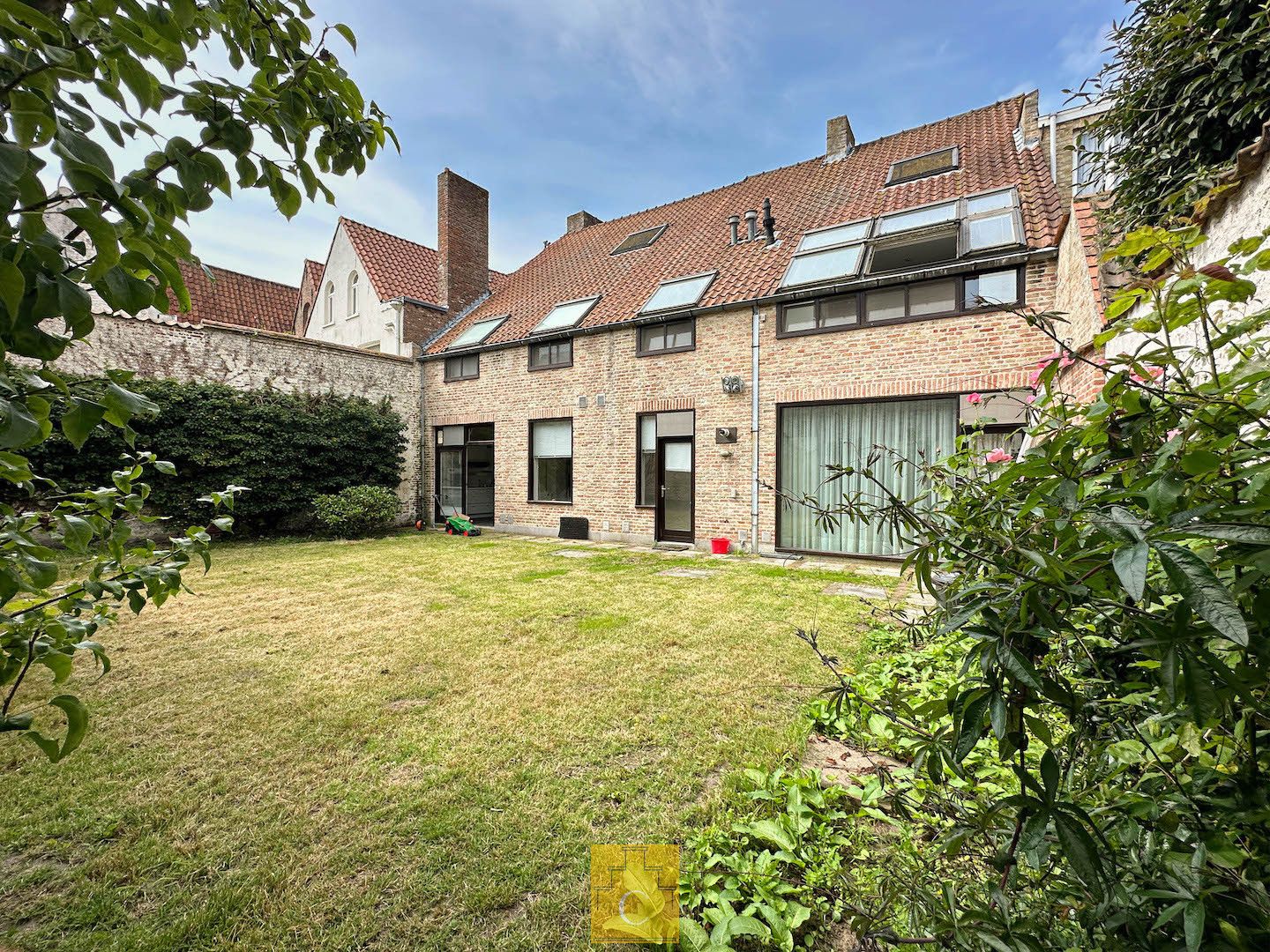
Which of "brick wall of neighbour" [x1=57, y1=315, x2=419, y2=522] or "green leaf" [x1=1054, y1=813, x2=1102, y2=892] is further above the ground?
"brick wall of neighbour" [x1=57, y1=315, x2=419, y2=522]

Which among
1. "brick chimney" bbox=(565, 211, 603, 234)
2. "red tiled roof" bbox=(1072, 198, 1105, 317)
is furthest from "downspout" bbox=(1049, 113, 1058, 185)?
"brick chimney" bbox=(565, 211, 603, 234)

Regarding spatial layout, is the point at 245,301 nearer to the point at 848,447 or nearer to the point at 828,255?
the point at 828,255

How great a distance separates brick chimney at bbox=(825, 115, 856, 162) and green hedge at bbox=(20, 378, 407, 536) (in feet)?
41.1

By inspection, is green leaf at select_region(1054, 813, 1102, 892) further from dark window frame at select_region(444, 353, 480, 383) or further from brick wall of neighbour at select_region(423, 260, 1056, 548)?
dark window frame at select_region(444, 353, 480, 383)

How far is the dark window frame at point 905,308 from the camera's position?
23.4ft

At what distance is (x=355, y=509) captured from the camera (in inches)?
429

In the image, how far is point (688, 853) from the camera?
6.24 ft

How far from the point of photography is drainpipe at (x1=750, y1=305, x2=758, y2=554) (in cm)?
898

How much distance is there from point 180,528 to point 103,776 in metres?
9.40

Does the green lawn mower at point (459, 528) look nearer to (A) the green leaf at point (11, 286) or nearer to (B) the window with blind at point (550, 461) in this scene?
(B) the window with blind at point (550, 461)

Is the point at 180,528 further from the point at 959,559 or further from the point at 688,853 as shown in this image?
the point at 959,559

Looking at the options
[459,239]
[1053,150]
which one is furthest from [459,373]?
[1053,150]

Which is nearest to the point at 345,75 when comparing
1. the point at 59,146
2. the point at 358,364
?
the point at 59,146

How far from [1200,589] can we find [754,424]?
862cm
